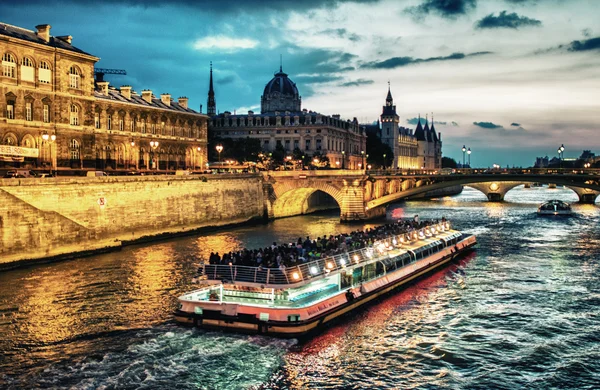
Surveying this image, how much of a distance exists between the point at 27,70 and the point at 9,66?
137cm

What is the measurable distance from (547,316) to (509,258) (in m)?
14.8

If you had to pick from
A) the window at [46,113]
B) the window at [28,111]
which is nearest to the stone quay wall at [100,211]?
the window at [46,113]

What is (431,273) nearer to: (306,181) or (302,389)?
(302,389)

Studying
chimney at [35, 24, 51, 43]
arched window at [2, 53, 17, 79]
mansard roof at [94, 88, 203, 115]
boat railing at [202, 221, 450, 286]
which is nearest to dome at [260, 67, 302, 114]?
mansard roof at [94, 88, 203, 115]

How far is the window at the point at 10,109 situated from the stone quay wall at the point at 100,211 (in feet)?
30.8

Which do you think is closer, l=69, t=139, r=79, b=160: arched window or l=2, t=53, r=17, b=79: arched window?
l=2, t=53, r=17, b=79: arched window

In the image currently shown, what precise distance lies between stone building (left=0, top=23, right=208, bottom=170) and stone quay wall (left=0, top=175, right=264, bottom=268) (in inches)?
159

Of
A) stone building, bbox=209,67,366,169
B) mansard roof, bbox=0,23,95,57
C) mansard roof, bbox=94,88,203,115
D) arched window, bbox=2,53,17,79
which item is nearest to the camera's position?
arched window, bbox=2,53,17,79

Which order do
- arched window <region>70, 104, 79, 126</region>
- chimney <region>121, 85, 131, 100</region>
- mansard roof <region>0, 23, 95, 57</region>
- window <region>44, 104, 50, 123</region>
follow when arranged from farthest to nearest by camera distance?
1. chimney <region>121, 85, 131, 100</region>
2. arched window <region>70, 104, 79, 126</region>
3. window <region>44, 104, 50, 123</region>
4. mansard roof <region>0, 23, 95, 57</region>

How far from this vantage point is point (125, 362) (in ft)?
67.2

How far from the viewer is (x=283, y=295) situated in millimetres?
24000

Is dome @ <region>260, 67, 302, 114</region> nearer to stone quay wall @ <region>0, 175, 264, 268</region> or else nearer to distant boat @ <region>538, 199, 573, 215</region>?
distant boat @ <region>538, 199, 573, 215</region>

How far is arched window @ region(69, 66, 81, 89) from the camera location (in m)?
51.6

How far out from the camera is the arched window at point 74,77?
2032 inches
